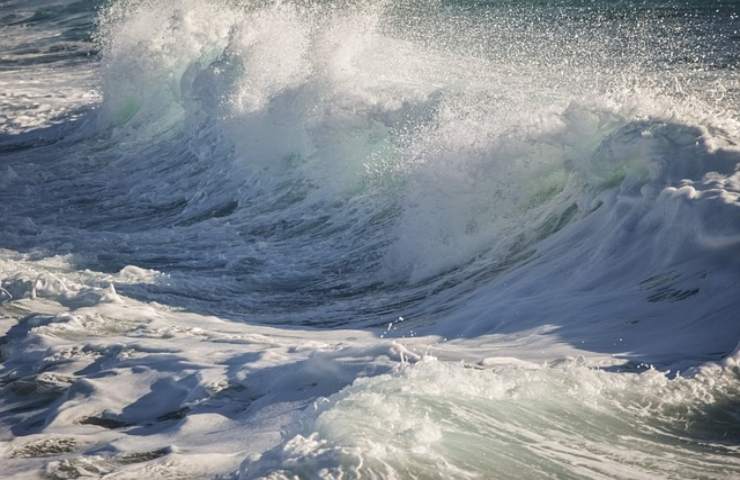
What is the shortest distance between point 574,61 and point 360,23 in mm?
3875

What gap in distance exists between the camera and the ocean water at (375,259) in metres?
4.99

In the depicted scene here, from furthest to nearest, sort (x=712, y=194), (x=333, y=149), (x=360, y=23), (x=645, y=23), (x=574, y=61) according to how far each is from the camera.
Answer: (x=645, y=23) < (x=574, y=61) < (x=360, y=23) < (x=333, y=149) < (x=712, y=194)

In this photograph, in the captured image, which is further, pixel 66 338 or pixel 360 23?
pixel 360 23

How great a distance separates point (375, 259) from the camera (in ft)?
34.4

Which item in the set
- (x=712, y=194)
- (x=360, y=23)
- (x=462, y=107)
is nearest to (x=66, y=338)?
(x=712, y=194)

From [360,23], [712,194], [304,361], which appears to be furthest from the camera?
[360,23]

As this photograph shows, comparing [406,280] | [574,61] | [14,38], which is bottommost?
[406,280]

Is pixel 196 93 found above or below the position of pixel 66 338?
above

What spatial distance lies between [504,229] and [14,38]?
26.7m

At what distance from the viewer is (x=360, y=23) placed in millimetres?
16281

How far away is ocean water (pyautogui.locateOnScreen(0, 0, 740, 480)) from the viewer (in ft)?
16.4

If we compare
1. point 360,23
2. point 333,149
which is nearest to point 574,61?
point 360,23

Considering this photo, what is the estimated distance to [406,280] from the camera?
A: 31.9ft

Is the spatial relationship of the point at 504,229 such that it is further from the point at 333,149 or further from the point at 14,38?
the point at 14,38
